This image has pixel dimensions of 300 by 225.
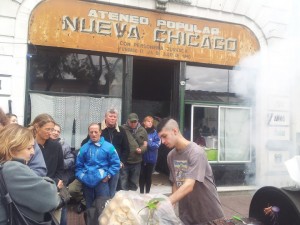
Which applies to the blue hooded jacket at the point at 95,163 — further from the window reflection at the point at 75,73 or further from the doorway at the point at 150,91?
the doorway at the point at 150,91

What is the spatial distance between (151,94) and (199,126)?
2.52m

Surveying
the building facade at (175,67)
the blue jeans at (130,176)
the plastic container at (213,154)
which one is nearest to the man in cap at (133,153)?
the blue jeans at (130,176)

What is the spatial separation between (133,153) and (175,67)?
2748 millimetres

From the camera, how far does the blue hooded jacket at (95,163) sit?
467cm

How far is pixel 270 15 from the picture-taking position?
783 cm

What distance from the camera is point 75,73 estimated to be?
22.9 feet

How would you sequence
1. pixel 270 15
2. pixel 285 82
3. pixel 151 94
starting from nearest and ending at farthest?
pixel 285 82
pixel 270 15
pixel 151 94

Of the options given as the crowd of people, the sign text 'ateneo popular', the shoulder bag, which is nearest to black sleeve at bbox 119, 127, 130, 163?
the crowd of people

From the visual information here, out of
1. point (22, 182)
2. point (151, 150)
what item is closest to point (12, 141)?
point (22, 182)

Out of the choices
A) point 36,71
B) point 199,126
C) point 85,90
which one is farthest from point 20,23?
point 199,126

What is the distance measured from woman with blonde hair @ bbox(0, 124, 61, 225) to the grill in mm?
Answer: 1715

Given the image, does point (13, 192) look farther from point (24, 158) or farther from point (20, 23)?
point (20, 23)

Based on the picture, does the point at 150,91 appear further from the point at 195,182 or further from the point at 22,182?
the point at 22,182

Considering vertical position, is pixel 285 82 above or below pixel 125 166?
above
